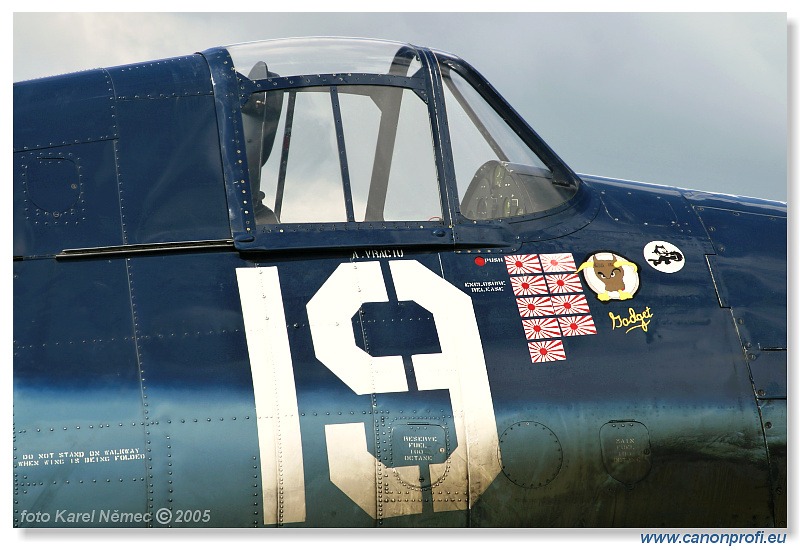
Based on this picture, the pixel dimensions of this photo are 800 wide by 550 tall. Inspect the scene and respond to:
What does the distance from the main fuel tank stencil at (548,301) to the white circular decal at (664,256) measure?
50 centimetres

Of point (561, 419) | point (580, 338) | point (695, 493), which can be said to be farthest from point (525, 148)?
point (695, 493)

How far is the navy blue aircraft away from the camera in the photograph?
523cm

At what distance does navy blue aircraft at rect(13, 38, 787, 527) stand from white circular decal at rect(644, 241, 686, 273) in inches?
0.7

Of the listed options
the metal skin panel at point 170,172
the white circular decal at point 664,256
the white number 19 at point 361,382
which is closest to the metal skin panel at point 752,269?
the white circular decal at point 664,256

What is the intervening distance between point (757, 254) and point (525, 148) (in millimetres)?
1635

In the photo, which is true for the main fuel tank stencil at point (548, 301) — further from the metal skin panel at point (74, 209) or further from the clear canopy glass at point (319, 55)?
the metal skin panel at point (74, 209)

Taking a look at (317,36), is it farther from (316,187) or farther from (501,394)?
(501,394)

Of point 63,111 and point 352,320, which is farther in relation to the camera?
point 63,111

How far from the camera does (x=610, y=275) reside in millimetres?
6062

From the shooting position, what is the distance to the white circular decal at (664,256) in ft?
20.2

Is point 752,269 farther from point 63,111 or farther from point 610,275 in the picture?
point 63,111

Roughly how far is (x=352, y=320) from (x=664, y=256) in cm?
204

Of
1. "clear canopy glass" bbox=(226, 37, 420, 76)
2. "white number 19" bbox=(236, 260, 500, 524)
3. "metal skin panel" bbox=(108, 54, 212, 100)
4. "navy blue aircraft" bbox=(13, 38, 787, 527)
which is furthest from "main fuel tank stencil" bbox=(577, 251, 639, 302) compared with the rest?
"metal skin panel" bbox=(108, 54, 212, 100)

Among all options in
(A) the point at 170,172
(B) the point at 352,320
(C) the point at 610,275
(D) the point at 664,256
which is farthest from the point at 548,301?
(A) the point at 170,172
